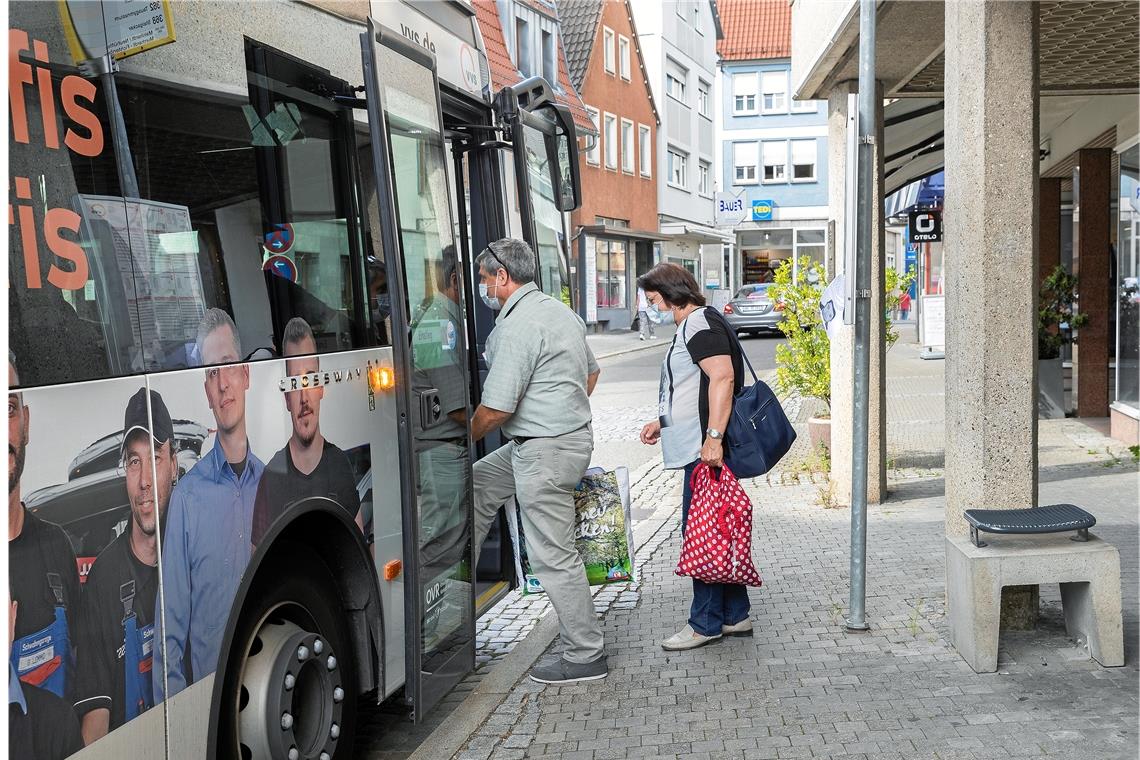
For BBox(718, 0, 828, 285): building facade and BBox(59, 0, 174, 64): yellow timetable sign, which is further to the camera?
BBox(718, 0, 828, 285): building facade

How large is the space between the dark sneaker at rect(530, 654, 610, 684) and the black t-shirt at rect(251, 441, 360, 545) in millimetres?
1707

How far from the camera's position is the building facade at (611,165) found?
38.6 meters

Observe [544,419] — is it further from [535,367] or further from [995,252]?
[995,252]

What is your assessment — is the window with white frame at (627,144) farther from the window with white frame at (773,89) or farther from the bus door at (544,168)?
the bus door at (544,168)

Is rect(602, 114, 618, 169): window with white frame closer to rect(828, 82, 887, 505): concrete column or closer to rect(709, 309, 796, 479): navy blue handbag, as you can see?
rect(828, 82, 887, 505): concrete column

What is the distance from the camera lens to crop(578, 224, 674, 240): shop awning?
3754cm

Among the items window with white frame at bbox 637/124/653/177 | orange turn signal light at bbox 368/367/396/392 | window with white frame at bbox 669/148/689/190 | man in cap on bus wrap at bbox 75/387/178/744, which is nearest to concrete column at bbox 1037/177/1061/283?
orange turn signal light at bbox 368/367/396/392

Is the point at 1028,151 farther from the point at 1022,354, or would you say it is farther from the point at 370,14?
the point at 370,14

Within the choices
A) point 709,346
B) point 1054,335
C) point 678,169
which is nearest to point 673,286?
point 709,346

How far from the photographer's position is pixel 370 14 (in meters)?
4.64

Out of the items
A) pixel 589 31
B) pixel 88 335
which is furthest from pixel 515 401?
pixel 589 31

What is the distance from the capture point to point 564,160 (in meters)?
7.20

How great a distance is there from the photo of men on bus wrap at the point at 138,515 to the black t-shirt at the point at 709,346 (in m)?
2.24

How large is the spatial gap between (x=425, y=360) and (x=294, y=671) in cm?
139
